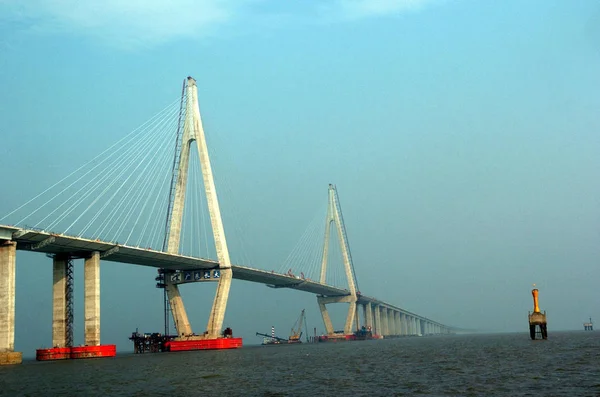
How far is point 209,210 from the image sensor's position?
98562mm

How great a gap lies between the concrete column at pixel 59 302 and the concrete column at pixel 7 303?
12069 millimetres

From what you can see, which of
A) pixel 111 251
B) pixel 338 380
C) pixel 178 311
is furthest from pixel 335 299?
pixel 338 380

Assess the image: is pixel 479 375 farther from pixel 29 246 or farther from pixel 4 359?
pixel 29 246

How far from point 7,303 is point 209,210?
35243mm

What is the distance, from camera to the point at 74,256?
277 ft

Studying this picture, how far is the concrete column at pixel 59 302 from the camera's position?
3219 inches

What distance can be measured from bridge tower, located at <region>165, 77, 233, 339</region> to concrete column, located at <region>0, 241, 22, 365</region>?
29.0 metres

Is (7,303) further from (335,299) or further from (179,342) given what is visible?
(335,299)

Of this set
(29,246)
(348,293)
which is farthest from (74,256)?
(348,293)

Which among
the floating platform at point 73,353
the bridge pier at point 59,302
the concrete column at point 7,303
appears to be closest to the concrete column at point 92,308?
the floating platform at point 73,353

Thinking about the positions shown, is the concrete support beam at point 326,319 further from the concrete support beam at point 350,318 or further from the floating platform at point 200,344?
the floating platform at point 200,344

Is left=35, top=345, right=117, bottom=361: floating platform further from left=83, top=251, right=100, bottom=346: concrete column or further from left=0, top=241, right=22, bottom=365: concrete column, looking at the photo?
left=0, top=241, right=22, bottom=365: concrete column

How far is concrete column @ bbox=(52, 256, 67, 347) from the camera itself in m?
81.8

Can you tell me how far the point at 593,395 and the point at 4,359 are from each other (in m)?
55.1
